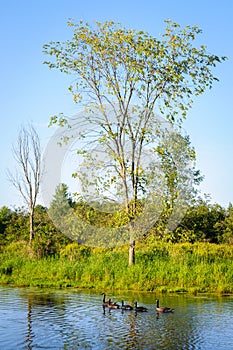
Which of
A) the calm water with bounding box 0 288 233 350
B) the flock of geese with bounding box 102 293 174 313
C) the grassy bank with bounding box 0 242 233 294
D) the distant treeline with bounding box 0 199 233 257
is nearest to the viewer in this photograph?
the calm water with bounding box 0 288 233 350

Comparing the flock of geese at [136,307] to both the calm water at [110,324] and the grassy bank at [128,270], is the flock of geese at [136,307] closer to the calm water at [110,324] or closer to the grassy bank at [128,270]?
the calm water at [110,324]

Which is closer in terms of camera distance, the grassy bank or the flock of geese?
the flock of geese

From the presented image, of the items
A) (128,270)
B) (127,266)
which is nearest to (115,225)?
(127,266)

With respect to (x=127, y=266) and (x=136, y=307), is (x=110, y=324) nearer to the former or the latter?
(x=136, y=307)

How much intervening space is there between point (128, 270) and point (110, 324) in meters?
6.58

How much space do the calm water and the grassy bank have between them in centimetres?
166

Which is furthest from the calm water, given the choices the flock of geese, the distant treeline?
the distant treeline

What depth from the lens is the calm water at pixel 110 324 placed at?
8.48 metres

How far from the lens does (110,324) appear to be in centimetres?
1014

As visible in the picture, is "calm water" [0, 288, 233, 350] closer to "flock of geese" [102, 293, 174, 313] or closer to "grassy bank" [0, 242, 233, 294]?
"flock of geese" [102, 293, 174, 313]

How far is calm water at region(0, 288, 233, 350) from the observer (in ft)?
27.8

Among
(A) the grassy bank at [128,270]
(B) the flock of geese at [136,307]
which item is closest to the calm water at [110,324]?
(B) the flock of geese at [136,307]

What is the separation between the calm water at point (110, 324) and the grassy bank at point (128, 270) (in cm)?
166

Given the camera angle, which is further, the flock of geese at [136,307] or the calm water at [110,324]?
the flock of geese at [136,307]
